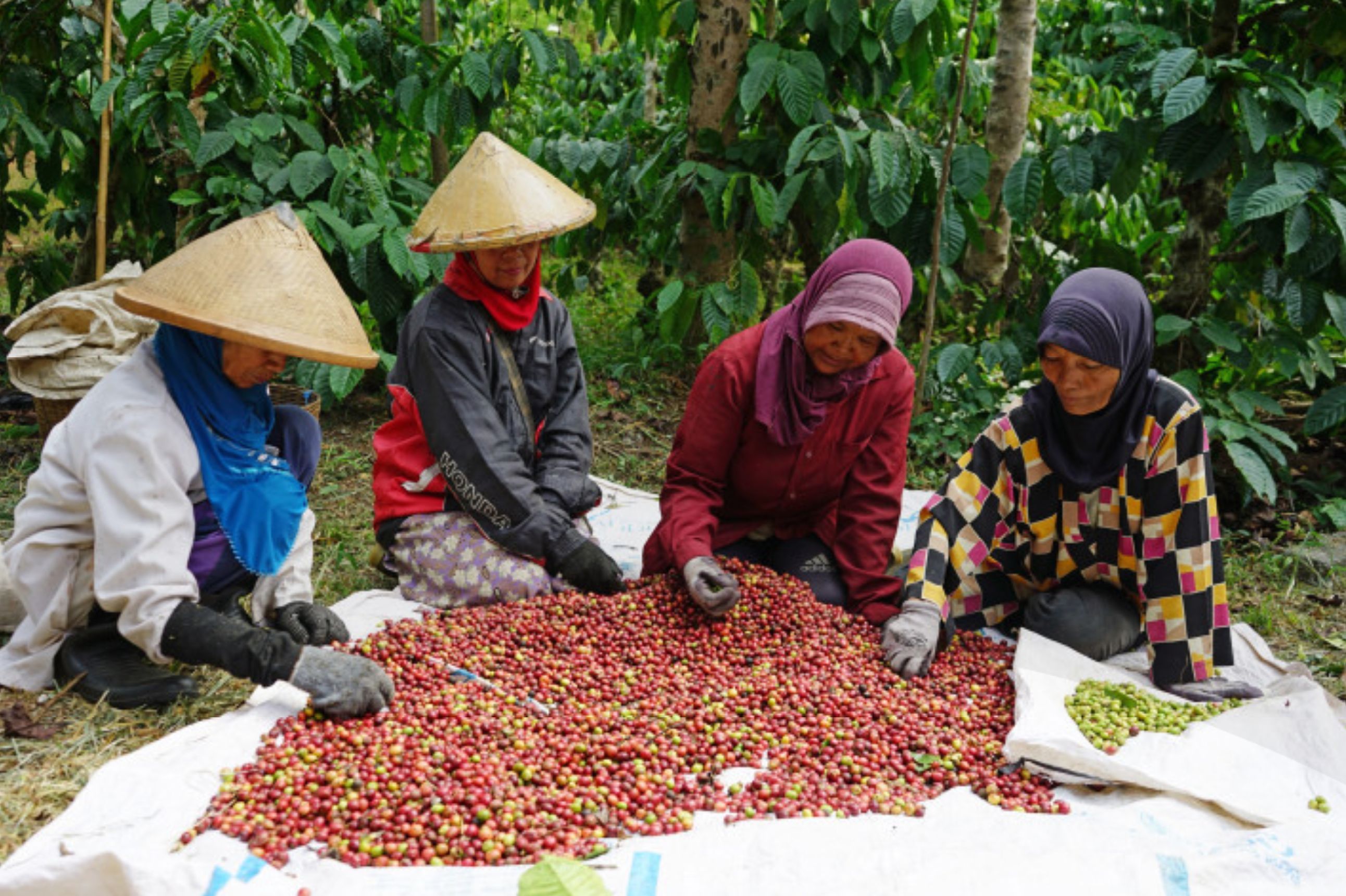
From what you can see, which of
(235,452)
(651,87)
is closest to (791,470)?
(235,452)

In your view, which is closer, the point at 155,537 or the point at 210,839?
the point at 210,839

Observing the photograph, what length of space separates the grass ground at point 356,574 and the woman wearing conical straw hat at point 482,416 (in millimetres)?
404

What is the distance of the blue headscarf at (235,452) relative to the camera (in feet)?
7.13

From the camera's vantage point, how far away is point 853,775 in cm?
207

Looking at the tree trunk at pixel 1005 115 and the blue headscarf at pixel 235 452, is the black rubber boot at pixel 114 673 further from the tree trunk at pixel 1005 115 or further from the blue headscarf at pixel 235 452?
the tree trunk at pixel 1005 115

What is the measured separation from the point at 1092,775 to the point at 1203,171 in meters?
2.20

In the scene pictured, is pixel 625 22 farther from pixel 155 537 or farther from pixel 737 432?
pixel 155 537

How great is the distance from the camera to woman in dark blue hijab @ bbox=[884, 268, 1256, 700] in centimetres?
239

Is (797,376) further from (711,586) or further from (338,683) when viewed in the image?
(338,683)

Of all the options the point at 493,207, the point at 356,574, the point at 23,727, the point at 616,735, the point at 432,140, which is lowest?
the point at 356,574

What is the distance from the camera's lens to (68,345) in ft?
10.7

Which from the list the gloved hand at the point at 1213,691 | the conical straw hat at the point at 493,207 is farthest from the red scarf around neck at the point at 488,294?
the gloved hand at the point at 1213,691

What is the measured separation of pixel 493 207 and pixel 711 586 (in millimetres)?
1050

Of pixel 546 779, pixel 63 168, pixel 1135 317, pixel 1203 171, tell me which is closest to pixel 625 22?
pixel 1203 171
